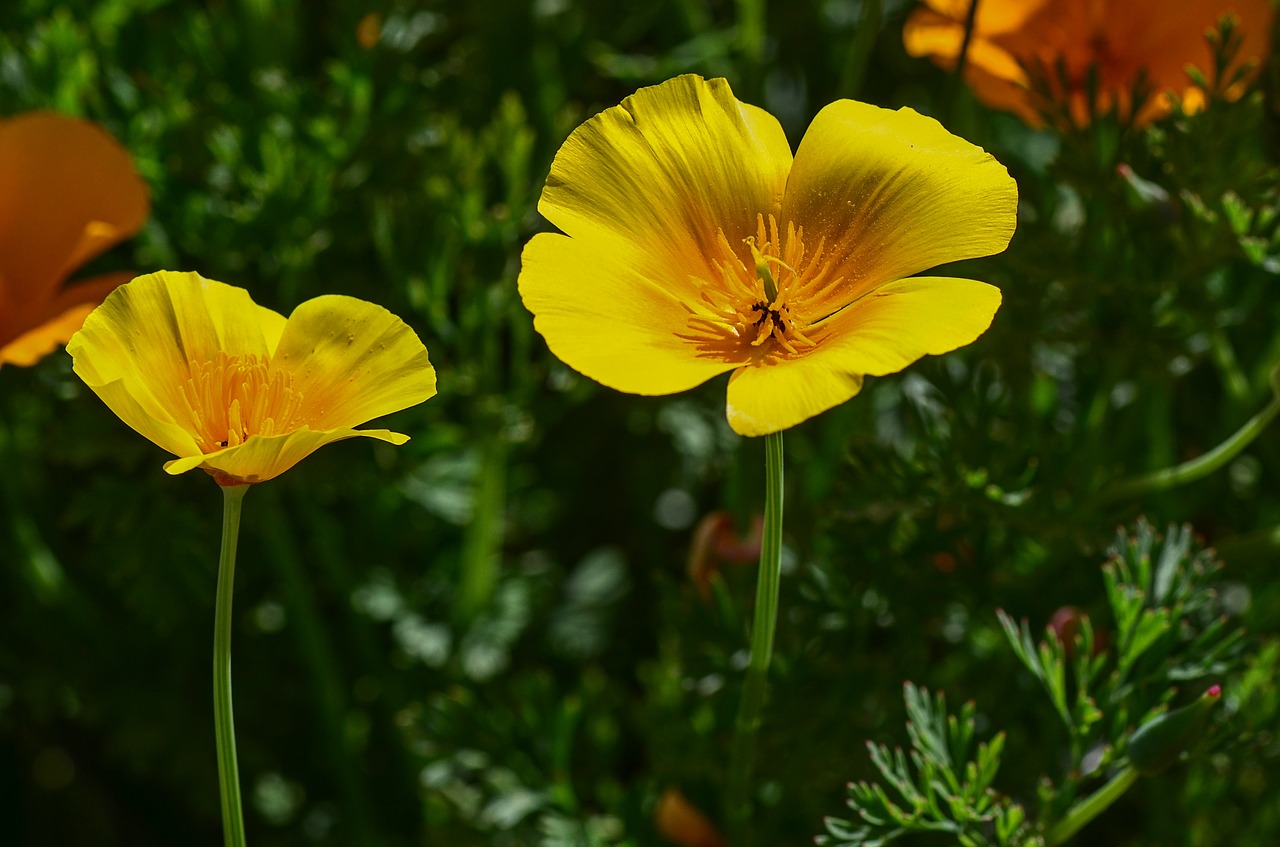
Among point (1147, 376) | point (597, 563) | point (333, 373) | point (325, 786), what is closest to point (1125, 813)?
point (1147, 376)

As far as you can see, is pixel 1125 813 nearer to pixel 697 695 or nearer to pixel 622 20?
pixel 697 695

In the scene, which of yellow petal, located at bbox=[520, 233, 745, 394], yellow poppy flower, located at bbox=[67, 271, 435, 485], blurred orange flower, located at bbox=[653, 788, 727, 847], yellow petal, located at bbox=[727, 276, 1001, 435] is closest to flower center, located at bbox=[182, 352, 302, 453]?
yellow poppy flower, located at bbox=[67, 271, 435, 485]

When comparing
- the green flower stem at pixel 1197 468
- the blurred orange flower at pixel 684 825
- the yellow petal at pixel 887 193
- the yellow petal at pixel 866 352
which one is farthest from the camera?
the blurred orange flower at pixel 684 825

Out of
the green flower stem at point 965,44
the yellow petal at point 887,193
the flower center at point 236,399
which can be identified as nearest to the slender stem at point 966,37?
the green flower stem at point 965,44

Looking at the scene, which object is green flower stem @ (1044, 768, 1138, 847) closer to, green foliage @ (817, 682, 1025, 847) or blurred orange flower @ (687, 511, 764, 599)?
green foliage @ (817, 682, 1025, 847)

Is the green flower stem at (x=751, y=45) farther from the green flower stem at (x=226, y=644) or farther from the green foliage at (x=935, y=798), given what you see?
the green flower stem at (x=226, y=644)
